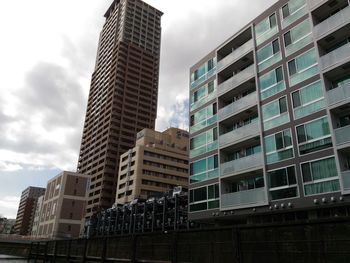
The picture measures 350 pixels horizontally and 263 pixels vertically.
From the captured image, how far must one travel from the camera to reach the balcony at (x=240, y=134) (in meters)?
30.0

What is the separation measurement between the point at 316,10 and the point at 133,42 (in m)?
131

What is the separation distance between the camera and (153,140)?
341 ft

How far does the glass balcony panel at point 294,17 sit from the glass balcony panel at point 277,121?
8887mm

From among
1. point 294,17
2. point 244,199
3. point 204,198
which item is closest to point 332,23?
point 294,17

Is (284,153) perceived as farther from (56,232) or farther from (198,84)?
(56,232)

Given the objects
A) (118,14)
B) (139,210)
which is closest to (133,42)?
(118,14)

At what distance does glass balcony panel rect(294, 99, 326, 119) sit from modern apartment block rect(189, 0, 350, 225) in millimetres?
80

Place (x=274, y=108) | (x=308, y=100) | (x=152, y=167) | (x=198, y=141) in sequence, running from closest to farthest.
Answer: (x=308, y=100)
(x=274, y=108)
(x=198, y=141)
(x=152, y=167)

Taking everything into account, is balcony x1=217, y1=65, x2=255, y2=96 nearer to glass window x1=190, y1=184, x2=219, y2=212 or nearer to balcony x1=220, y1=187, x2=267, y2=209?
glass window x1=190, y1=184, x2=219, y2=212

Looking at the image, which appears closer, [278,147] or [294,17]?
[278,147]

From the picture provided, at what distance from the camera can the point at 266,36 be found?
1278 inches

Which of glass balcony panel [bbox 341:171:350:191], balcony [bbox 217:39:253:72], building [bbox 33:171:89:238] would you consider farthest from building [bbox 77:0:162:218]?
glass balcony panel [bbox 341:171:350:191]

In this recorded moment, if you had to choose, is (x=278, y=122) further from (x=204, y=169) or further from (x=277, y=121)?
(x=204, y=169)

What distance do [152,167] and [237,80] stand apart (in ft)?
217
